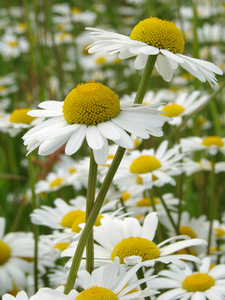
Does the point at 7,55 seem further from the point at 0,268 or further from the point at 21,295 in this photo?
the point at 21,295

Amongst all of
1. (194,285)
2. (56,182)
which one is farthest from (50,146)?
(56,182)

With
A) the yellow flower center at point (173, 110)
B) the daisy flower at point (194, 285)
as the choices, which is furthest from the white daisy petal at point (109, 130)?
the yellow flower center at point (173, 110)

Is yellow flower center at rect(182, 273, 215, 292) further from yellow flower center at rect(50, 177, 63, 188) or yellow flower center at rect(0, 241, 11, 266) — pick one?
yellow flower center at rect(50, 177, 63, 188)

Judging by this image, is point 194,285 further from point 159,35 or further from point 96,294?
point 159,35

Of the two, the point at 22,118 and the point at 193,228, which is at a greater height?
the point at 22,118

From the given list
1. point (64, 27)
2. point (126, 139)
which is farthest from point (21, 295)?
point (64, 27)
